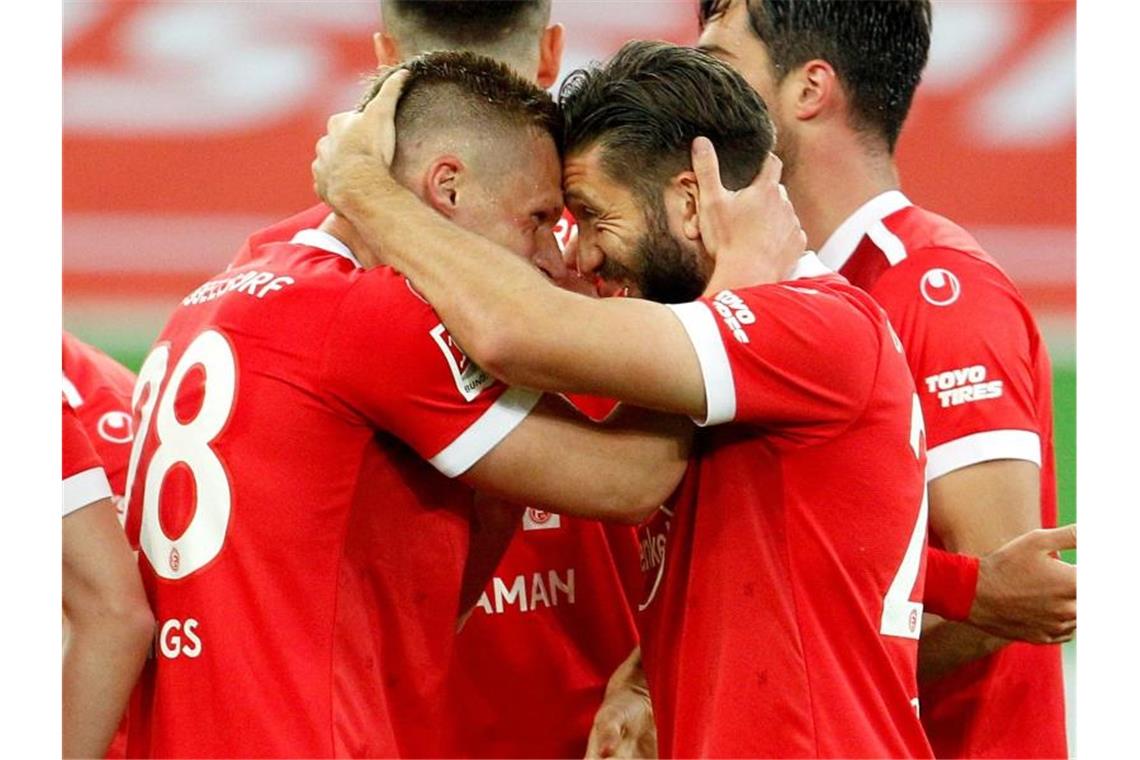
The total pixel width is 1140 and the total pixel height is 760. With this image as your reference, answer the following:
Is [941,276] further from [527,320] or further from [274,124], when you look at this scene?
[274,124]

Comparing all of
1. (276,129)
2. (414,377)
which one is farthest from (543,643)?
(276,129)

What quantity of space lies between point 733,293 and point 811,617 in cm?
53

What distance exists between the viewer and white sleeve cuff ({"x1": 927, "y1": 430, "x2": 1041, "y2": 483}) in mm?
3271

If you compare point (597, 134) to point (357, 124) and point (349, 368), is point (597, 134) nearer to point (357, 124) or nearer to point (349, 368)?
point (357, 124)

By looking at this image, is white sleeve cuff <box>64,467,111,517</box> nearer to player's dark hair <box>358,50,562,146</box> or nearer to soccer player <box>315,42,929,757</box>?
soccer player <box>315,42,929,757</box>

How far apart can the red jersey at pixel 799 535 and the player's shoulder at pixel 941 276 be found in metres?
0.80

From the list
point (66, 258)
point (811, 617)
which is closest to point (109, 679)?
point (811, 617)

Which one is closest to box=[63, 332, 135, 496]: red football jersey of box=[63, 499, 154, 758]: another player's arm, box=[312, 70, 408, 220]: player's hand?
box=[63, 499, 154, 758]: another player's arm

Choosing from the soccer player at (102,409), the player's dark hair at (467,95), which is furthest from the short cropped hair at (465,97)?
the soccer player at (102,409)

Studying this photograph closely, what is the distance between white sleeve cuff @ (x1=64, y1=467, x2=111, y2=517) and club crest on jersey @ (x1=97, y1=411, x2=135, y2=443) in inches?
40.8

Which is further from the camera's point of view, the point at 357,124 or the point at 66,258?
the point at 66,258

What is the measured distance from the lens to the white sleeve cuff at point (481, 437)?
253 centimetres

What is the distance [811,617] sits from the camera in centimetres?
252

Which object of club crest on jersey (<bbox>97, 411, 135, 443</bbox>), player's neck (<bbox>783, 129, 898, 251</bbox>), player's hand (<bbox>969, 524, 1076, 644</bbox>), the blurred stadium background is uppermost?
A: the blurred stadium background
